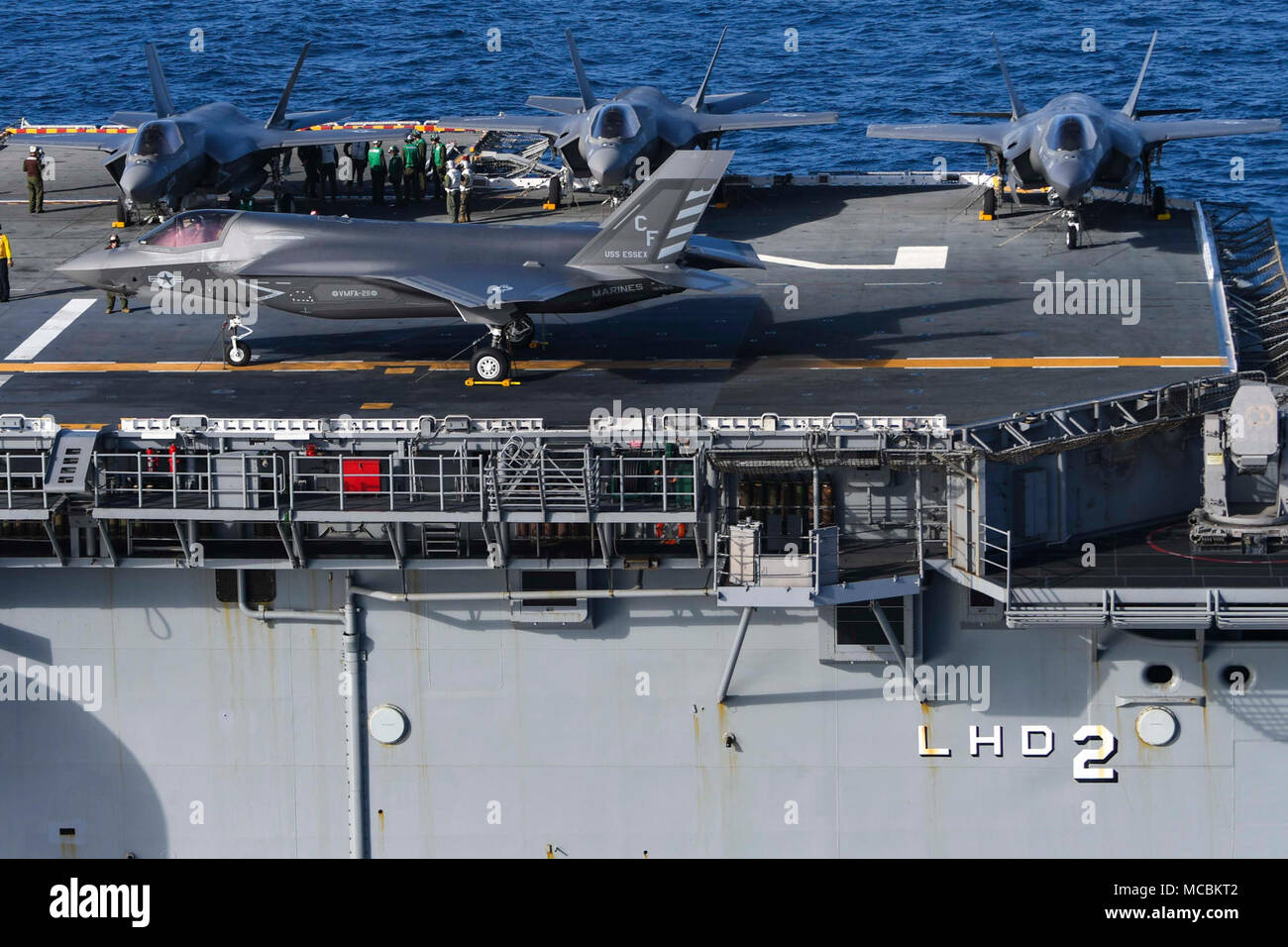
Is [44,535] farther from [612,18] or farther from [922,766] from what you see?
[612,18]

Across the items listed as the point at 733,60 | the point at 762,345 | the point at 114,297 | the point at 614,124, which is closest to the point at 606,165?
the point at 614,124

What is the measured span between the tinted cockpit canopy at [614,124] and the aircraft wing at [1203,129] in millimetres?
13688

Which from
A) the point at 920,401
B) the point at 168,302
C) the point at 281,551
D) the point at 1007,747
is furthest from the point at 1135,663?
the point at 168,302

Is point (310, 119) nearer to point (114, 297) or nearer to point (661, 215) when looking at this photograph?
point (114, 297)

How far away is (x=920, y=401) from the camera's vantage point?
31734mm

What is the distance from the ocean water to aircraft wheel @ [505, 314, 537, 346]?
31778 millimetres

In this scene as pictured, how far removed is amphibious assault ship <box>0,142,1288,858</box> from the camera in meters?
25.5

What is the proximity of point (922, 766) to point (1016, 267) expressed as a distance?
17.1 metres

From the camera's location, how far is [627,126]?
4572cm

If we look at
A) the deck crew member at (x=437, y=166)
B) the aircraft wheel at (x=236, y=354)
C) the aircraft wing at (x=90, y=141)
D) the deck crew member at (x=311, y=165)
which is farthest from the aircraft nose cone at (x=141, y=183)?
the aircraft wheel at (x=236, y=354)

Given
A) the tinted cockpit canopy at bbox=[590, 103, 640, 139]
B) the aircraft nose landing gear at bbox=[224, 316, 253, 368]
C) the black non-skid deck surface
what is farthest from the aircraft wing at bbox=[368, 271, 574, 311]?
the tinted cockpit canopy at bbox=[590, 103, 640, 139]

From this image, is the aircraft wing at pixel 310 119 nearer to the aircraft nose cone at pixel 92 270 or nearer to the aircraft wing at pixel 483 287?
the aircraft nose cone at pixel 92 270

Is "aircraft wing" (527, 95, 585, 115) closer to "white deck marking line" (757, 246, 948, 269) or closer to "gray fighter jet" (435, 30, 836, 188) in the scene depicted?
"gray fighter jet" (435, 30, 836, 188)

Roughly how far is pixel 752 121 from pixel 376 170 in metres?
11.2
